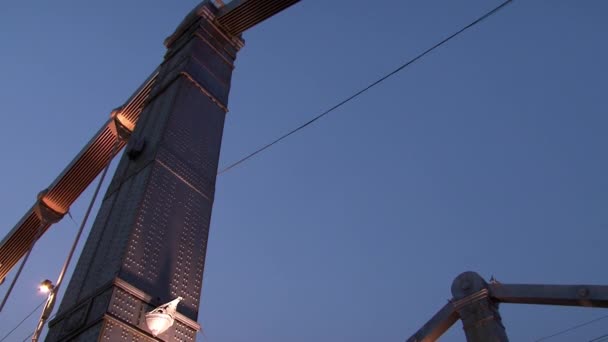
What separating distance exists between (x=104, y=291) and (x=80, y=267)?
1254 millimetres

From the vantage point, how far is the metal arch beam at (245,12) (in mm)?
10602

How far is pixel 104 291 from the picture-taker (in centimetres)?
517

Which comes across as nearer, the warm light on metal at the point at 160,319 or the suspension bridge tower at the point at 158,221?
the warm light on metal at the point at 160,319

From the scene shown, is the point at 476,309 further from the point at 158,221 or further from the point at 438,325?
the point at 158,221

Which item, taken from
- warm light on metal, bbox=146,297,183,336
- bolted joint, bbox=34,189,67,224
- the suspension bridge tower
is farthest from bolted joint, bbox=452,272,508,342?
bolted joint, bbox=34,189,67,224

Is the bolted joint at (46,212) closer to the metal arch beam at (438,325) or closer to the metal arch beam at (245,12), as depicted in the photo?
the metal arch beam at (245,12)

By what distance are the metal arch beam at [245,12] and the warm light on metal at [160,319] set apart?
284 inches

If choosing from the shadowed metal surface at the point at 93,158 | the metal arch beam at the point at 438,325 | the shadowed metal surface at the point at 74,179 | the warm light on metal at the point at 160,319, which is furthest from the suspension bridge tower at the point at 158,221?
the metal arch beam at the point at 438,325

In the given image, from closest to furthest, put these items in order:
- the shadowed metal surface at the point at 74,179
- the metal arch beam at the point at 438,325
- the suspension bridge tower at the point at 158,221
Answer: the suspension bridge tower at the point at 158,221, the metal arch beam at the point at 438,325, the shadowed metal surface at the point at 74,179

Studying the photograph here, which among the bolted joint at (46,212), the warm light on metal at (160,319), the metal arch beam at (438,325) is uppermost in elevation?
the bolted joint at (46,212)

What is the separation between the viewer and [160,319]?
16.5ft

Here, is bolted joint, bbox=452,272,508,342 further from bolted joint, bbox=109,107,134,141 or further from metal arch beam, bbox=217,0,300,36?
bolted joint, bbox=109,107,134,141

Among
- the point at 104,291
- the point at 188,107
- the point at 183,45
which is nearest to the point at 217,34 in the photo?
the point at 183,45

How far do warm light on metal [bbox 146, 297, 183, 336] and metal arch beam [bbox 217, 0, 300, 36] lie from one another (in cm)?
721
